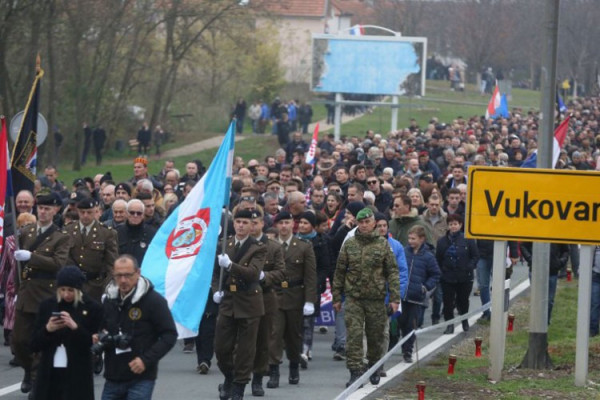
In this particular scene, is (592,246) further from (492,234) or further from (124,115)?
(124,115)

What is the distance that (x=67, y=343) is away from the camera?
9.82 metres

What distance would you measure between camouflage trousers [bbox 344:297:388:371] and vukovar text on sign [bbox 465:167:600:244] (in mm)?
1166

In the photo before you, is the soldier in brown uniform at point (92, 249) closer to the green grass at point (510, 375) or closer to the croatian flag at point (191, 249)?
the croatian flag at point (191, 249)

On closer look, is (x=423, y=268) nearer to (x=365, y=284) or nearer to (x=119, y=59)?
(x=365, y=284)

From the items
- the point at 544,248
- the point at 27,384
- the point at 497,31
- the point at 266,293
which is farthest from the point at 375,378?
the point at 497,31

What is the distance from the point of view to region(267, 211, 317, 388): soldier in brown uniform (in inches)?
552

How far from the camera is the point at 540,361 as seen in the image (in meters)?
14.2

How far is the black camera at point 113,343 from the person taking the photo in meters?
9.67

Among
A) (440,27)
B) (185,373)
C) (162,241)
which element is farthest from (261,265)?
(440,27)

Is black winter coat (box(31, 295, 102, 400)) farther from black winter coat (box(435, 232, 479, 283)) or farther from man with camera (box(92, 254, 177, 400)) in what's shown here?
black winter coat (box(435, 232, 479, 283))

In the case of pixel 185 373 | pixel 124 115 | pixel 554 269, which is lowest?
pixel 185 373

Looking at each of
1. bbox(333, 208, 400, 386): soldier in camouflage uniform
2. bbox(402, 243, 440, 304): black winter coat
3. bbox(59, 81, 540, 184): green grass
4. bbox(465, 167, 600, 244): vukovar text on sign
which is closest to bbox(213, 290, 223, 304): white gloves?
bbox(333, 208, 400, 386): soldier in camouflage uniform

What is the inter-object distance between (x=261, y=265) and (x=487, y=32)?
251 feet

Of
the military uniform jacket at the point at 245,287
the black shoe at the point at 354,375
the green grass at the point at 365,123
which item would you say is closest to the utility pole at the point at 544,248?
the black shoe at the point at 354,375
